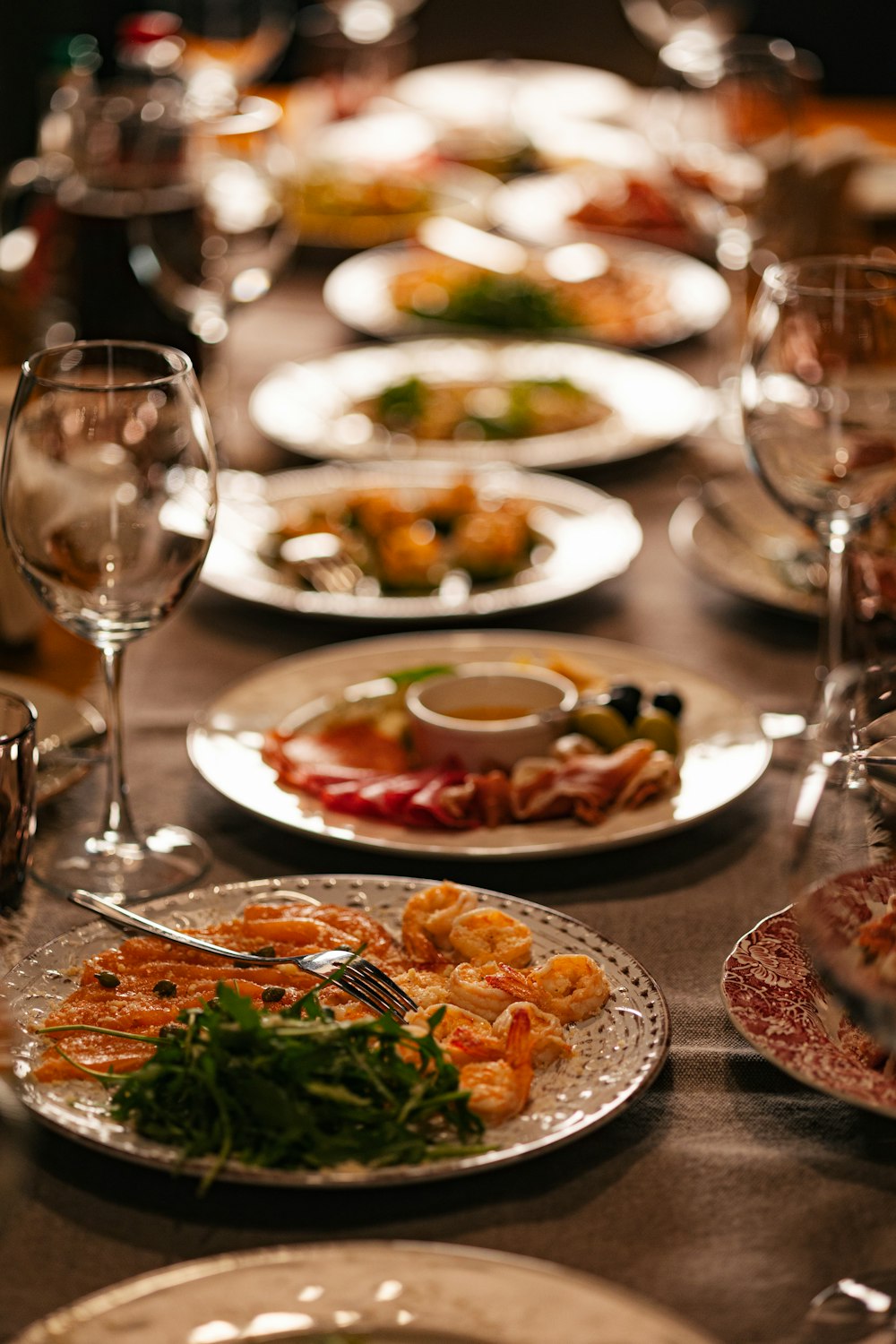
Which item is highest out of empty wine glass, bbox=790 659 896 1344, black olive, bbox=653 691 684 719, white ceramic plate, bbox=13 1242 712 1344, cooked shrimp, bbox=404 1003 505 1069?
empty wine glass, bbox=790 659 896 1344

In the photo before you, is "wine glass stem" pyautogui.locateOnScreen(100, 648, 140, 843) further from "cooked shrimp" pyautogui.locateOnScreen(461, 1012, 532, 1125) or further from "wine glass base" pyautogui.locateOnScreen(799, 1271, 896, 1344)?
"wine glass base" pyautogui.locateOnScreen(799, 1271, 896, 1344)

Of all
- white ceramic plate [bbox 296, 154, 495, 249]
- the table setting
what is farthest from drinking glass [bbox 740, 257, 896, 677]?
white ceramic plate [bbox 296, 154, 495, 249]

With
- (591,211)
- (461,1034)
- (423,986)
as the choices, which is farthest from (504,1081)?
(591,211)

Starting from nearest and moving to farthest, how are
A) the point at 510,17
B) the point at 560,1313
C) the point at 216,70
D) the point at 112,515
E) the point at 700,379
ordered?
the point at 560,1313
the point at 112,515
the point at 700,379
the point at 216,70
the point at 510,17

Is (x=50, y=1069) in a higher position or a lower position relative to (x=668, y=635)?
higher

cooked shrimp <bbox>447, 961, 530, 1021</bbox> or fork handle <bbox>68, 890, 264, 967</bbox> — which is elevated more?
cooked shrimp <bbox>447, 961, 530, 1021</bbox>

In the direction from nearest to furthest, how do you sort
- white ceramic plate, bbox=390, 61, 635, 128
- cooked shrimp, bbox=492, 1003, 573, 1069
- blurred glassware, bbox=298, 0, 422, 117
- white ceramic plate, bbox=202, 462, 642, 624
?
cooked shrimp, bbox=492, 1003, 573, 1069, white ceramic plate, bbox=202, 462, 642, 624, blurred glassware, bbox=298, 0, 422, 117, white ceramic plate, bbox=390, 61, 635, 128

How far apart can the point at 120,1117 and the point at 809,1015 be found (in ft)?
1.47

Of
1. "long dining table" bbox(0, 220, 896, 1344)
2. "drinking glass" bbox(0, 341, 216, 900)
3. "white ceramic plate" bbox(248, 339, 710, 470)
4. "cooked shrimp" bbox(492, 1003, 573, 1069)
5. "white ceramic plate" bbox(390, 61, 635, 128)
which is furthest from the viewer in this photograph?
"white ceramic plate" bbox(390, 61, 635, 128)

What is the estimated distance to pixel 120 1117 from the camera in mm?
993

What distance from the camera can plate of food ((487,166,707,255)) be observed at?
3619mm

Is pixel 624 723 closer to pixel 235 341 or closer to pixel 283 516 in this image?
pixel 283 516

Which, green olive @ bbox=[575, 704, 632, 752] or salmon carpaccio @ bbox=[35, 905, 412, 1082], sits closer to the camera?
salmon carpaccio @ bbox=[35, 905, 412, 1082]

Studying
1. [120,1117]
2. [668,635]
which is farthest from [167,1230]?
[668,635]
